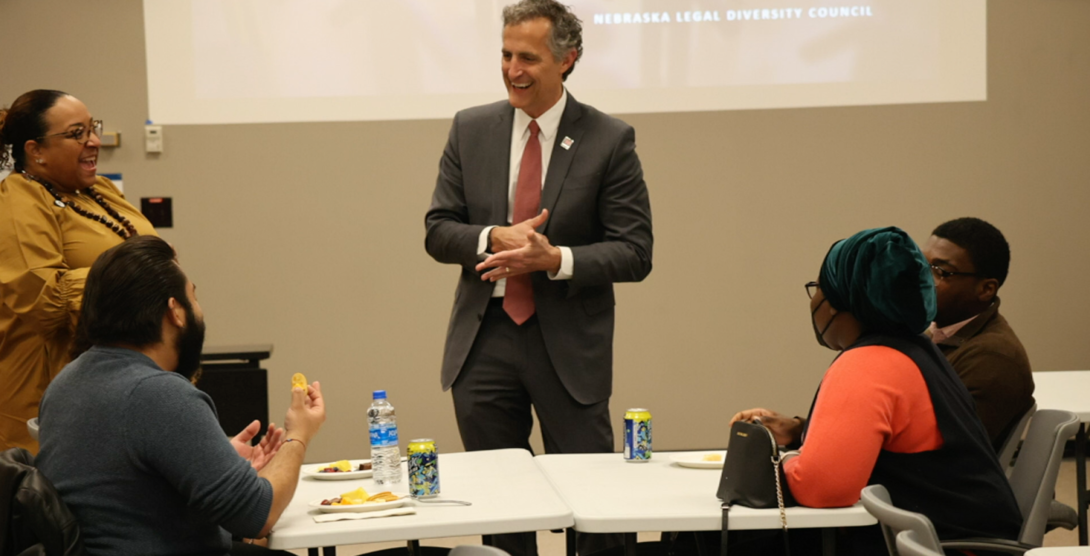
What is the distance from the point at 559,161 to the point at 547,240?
11.2 inches

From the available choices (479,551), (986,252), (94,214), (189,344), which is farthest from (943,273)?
(94,214)

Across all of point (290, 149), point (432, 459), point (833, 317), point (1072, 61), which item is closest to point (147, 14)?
point (290, 149)

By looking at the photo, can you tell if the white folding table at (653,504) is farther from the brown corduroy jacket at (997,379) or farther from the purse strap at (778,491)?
the brown corduroy jacket at (997,379)

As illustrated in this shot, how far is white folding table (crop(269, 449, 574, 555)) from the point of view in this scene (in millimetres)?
1784

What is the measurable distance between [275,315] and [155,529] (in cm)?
340

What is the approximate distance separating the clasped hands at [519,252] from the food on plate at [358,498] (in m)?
0.80

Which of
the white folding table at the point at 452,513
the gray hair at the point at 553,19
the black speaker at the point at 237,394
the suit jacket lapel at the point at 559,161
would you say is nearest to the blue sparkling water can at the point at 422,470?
the white folding table at the point at 452,513

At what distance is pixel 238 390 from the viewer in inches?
162

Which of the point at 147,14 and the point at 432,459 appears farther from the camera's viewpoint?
the point at 147,14

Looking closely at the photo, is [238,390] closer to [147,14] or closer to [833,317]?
[147,14]

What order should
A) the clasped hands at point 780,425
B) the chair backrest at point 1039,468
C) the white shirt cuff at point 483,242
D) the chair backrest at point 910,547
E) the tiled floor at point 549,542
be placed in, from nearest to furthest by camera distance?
the chair backrest at point 910,547 → the chair backrest at point 1039,468 → the clasped hands at point 780,425 → the white shirt cuff at point 483,242 → the tiled floor at point 549,542

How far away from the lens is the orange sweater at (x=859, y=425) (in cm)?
185

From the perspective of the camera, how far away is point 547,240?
2650 millimetres

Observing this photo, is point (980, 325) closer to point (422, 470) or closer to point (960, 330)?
point (960, 330)
